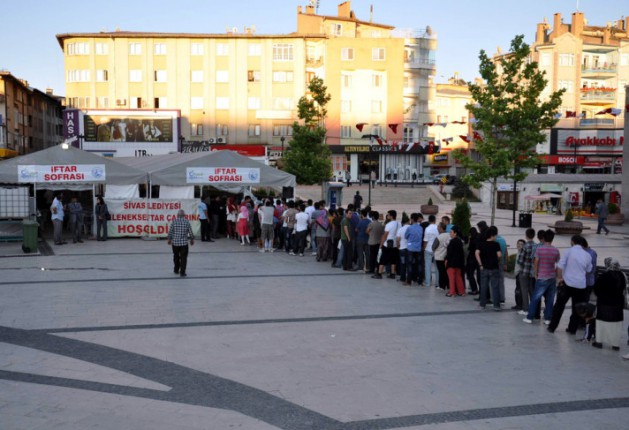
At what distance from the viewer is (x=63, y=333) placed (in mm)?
9828

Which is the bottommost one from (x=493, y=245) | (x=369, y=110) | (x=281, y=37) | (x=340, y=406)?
(x=340, y=406)

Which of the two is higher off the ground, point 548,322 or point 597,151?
point 597,151

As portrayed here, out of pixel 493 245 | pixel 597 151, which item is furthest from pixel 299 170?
pixel 493 245

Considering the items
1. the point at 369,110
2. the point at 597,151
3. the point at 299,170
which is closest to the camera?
the point at 299,170

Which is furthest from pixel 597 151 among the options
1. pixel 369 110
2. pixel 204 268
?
pixel 204 268

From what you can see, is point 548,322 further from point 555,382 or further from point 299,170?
point 299,170

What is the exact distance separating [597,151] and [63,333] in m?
56.4

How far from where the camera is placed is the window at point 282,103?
62.4 meters

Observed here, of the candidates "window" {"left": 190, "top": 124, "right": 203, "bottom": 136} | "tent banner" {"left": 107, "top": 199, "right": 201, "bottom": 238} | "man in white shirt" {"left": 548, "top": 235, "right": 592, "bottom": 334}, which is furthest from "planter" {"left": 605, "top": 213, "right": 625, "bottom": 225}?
"window" {"left": 190, "top": 124, "right": 203, "bottom": 136}

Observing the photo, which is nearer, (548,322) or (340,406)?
(340,406)

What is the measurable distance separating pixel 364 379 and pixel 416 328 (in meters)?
2.85

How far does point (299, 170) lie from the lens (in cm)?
4734

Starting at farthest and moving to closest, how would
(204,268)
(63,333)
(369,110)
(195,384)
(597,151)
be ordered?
(369,110) → (597,151) → (204,268) → (63,333) → (195,384)

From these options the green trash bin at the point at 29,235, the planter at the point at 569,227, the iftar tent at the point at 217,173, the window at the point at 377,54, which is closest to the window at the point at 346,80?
the window at the point at 377,54
